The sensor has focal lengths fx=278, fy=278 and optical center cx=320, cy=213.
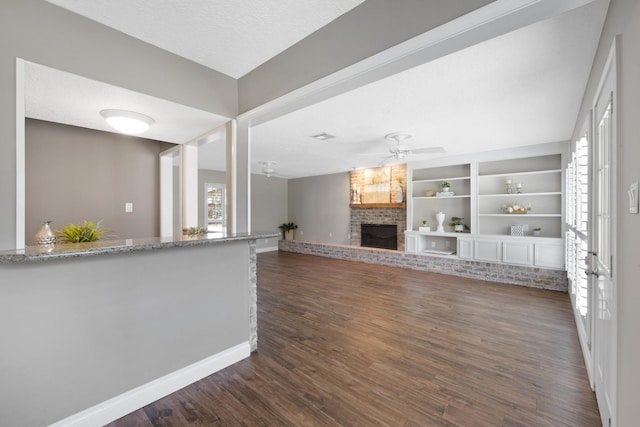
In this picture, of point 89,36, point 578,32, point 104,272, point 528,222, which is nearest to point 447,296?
point 528,222

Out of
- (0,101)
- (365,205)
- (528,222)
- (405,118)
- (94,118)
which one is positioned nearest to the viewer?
(0,101)

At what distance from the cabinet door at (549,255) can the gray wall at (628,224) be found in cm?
410

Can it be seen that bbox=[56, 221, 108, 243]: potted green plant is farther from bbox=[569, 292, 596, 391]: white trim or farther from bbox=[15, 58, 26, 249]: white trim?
bbox=[569, 292, 596, 391]: white trim

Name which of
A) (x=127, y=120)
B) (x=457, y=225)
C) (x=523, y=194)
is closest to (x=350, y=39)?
(x=127, y=120)

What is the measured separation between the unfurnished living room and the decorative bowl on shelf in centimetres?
167

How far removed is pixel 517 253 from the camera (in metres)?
4.84

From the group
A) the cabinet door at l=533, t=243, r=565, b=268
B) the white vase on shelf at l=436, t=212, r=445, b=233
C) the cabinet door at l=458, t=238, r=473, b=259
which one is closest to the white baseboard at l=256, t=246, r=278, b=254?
the white vase on shelf at l=436, t=212, r=445, b=233

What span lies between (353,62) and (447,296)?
366cm

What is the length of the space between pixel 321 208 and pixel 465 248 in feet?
14.1

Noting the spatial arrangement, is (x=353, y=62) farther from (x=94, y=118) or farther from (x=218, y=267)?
(x=94, y=118)

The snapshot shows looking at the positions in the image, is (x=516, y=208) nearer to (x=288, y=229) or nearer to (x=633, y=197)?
(x=633, y=197)

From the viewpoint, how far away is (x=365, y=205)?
7480 millimetres

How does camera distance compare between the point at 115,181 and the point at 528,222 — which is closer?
the point at 115,181

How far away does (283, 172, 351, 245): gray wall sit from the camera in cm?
809
